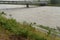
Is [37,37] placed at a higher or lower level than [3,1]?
higher

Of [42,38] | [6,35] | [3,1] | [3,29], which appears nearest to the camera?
[42,38]

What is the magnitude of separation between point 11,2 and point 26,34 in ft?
62.6

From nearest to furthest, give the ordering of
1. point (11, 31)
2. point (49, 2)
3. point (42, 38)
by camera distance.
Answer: point (42, 38)
point (11, 31)
point (49, 2)

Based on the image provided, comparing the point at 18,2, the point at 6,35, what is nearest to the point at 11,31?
the point at 6,35

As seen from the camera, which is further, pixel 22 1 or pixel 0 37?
pixel 22 1

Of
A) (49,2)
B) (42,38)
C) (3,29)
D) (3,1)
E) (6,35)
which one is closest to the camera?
(42,38)

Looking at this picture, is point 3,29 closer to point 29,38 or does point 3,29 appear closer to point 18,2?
point 29,38

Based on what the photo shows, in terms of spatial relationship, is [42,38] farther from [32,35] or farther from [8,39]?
[8,39]

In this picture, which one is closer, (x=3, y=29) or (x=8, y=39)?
(x=8, y=39)

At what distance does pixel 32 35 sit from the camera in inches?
Result: 224

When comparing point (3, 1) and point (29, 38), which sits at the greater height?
point (29, 38)

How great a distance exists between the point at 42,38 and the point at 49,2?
21877mm

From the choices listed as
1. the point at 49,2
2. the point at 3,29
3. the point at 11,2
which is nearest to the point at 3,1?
the point at 11,2

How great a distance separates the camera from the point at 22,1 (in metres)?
24.8
